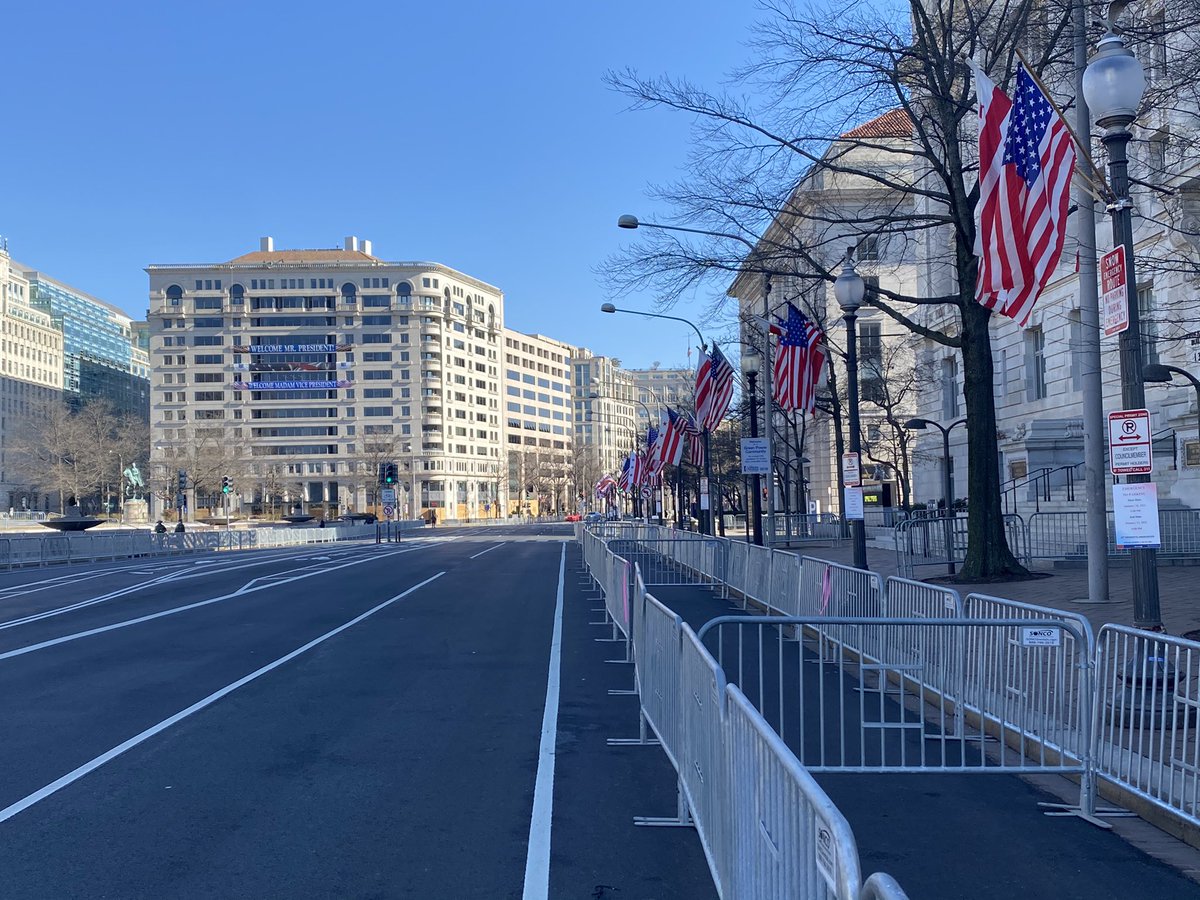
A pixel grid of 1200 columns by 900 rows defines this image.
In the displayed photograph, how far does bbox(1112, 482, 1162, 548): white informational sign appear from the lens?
7.38m

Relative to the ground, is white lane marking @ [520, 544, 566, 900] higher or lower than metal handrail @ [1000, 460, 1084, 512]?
lower

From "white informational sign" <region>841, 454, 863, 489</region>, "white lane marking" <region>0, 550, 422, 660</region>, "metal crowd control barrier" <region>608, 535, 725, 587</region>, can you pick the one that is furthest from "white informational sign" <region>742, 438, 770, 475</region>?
"white lane marking" <region>0, 550, 422, 660</region>

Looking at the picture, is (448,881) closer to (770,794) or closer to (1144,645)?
(770,794)

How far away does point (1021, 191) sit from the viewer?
1027 centimetres

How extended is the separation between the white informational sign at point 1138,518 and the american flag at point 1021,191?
2.96 meters

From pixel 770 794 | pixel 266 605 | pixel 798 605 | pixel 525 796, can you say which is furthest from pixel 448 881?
pixel 266 605

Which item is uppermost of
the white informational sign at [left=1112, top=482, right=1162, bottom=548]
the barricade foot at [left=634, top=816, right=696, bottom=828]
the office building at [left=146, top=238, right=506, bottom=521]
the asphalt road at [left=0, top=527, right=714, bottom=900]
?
the office building at [left=146, top=238, right=506, bottom=521]

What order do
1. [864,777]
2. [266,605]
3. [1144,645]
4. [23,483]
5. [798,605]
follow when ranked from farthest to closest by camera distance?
[23,483] → [266,605] → [798,605] → [864,777] → [1144,645]

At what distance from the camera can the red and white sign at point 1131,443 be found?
7445 mm

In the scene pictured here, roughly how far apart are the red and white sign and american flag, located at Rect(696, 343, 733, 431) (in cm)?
2022

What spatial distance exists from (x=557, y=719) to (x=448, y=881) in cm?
406

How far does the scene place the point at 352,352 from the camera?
13962cm

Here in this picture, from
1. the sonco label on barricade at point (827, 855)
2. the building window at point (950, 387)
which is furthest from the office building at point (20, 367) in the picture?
the sonco label on barricade at point (827, 855)

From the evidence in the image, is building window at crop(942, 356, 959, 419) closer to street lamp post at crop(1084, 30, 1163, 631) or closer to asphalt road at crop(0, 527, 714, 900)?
asphalt road at crop(0, 527, 714, 900)
